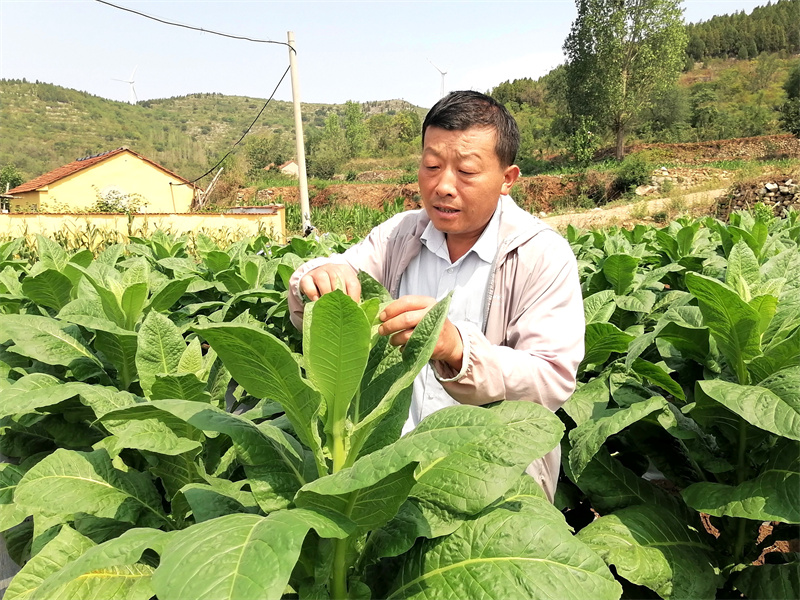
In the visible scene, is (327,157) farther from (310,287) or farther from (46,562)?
(46,562)

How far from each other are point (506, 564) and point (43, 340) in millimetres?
1927

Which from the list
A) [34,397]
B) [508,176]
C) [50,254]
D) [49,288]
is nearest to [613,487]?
[508,176]

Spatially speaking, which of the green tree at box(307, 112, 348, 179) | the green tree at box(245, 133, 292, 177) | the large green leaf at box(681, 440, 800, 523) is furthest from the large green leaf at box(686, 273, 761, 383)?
the green tree at box(245, 133, 292, 177)

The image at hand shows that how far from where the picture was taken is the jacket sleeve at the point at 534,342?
140cm

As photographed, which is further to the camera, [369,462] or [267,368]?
[267,368]

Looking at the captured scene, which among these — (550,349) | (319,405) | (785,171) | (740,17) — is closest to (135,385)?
(319,405)

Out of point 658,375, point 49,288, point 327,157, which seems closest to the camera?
point 658,375

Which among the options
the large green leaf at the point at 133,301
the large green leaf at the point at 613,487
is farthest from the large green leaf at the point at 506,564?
the large green leaf at the point at 133,301

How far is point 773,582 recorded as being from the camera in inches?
68.2

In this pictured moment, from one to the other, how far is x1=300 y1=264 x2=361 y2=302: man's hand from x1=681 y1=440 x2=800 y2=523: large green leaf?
3.93 ft

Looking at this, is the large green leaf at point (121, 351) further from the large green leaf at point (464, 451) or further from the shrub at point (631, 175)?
the shrub at point (631, 175)

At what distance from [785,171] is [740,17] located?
79603 millimetres

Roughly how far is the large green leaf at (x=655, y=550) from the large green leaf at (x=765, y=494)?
139mm

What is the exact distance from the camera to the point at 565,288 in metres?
1.75
